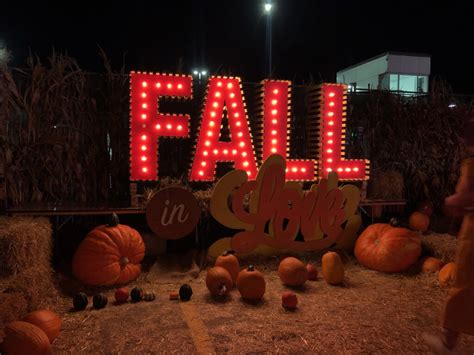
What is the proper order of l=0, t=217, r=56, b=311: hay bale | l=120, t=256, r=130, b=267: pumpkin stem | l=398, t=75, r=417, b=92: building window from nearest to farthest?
1. l=0, t=217, r=56, b=311: hay bale
2. l=120, t=256, r=130, b=267: pumpkin stem
3. l=398, t=75, r=417, b=92: building window

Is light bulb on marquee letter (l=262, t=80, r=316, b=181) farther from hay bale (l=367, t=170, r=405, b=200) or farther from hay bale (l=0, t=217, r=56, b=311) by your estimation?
hay bale (l=0, t=217, r=56, b=311)

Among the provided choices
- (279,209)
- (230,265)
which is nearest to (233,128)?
(279,209)

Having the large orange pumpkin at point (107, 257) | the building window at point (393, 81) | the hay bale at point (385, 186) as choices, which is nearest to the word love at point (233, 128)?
the hay bale at point (385, 186)

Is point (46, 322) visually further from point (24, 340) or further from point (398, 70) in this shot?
point (398, 70)

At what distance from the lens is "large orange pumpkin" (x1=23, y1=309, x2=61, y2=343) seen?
12.5 ft

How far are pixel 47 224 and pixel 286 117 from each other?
419 centimetres

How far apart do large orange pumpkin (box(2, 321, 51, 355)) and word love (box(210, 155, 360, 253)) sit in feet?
10.5

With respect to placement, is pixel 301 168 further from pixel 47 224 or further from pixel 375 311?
pixel 47 224

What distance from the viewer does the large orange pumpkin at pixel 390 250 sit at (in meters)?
6.34

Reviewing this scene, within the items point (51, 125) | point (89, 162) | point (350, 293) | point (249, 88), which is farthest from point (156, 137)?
point (350, 293)

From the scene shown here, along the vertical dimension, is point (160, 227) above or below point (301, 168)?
below

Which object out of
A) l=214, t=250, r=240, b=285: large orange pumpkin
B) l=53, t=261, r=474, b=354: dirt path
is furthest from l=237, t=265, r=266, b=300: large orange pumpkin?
l=214, t=250, r=240, b=285: large orange pumpkin

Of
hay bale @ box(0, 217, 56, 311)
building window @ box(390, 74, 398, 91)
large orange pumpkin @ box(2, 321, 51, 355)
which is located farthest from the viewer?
building window @ box(390, 74, 398, 91)

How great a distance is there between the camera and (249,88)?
7758mm
